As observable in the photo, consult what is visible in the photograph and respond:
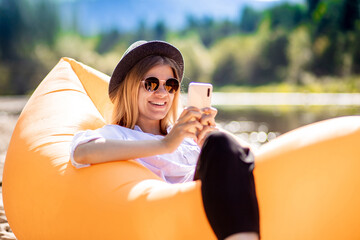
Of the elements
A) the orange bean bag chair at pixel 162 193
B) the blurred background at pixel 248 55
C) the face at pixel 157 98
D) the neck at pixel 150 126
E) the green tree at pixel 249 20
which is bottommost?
the orange bean bag chair at pixel 162 193

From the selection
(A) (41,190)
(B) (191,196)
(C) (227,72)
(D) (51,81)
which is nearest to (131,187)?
(B) (191,196)

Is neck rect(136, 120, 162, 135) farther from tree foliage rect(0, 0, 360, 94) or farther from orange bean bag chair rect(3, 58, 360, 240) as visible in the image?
tree foliage rect(0, 0, 360, 94)

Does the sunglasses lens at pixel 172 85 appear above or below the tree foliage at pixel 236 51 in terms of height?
below

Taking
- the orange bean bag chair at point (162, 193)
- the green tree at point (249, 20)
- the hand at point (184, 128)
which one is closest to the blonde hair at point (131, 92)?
the orange bean bag chair at point (162, 193)

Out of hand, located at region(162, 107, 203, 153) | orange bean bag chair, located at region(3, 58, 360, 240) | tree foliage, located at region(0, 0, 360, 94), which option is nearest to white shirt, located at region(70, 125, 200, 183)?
orange bean bag chair, located at region(3, 58, 360, 240)

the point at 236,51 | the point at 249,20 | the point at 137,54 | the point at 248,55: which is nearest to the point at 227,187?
the point at 137,54

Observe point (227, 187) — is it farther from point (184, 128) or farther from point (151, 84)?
point (151, 84)

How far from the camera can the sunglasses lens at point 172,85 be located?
1830 millimetres

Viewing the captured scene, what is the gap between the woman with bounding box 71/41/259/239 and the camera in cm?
117

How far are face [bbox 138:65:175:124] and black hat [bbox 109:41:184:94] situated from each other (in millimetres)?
71

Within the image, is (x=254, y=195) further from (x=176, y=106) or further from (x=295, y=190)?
(x=176, y=106)

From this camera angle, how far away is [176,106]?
2.06m

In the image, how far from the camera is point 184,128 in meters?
1.51

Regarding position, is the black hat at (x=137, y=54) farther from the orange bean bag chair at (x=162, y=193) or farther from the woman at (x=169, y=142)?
the orange bean bag chair at (x=162, y=193)
